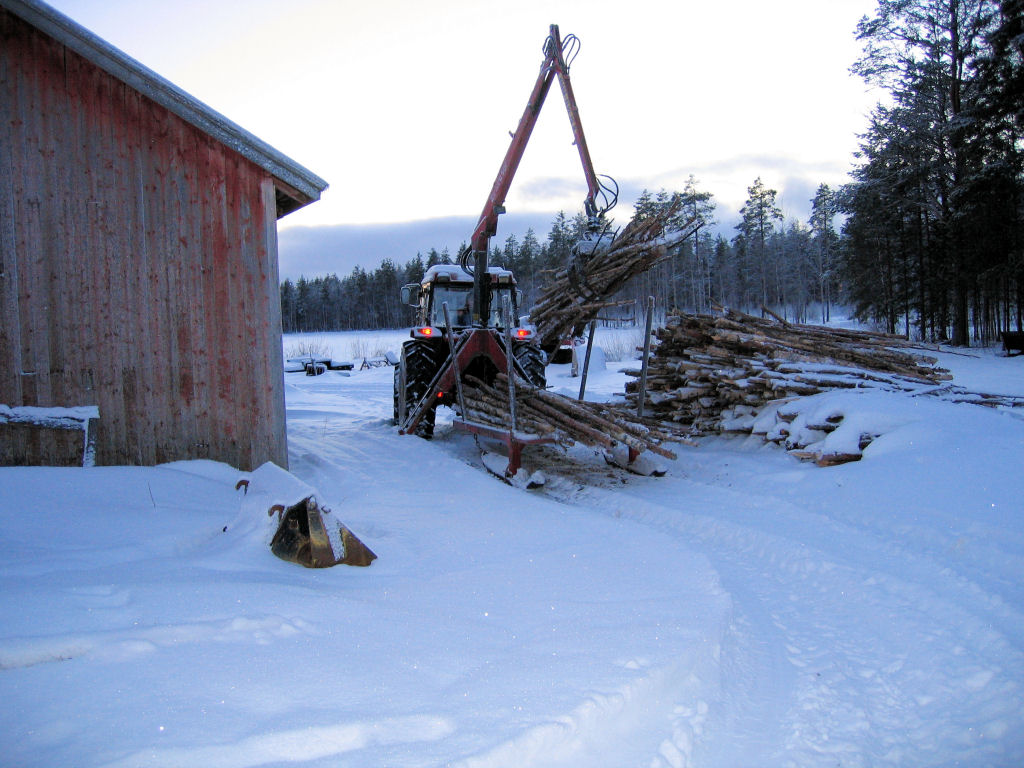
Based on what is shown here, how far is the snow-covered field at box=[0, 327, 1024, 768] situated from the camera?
2184 mm

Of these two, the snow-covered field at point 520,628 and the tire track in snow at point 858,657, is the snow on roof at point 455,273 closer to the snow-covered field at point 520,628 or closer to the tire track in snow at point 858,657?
the snow-covered field at point 520,628

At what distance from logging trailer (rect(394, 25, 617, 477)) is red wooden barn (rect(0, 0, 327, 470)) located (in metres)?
2.70

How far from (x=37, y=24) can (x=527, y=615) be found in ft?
21.7

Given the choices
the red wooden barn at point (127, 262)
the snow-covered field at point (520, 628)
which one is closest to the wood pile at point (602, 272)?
the snow-covered field at point (520, 628)

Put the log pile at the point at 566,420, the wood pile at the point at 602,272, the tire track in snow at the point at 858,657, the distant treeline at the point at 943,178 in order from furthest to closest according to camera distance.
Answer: the distant treeline at the point at 943,178, the wood pile at the point at 602,272, the log pile at the point at 566,420, the tire track in snow at the point at 858,657

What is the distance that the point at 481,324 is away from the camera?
10.3 m

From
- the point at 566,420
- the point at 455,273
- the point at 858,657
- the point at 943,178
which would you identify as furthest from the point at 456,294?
the point at 943,178

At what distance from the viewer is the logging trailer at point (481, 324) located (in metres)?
8.73

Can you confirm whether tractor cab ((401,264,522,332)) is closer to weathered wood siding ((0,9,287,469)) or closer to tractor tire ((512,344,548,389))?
tractor tire ((512,344,548,389))

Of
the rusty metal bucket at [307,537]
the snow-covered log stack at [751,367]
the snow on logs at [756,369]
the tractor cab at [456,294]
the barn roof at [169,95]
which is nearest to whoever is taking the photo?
the rusty metal bucket at [307,537]

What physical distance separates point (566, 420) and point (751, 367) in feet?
11.0

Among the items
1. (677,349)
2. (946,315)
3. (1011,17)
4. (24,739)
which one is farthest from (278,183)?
(946,315)

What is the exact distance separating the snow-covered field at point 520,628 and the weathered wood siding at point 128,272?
2.15 ft

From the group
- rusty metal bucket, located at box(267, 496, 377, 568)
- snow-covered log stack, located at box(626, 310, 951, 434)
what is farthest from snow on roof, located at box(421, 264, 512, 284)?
rusty metal bucket, located at box(267, 496, 377, 568)
